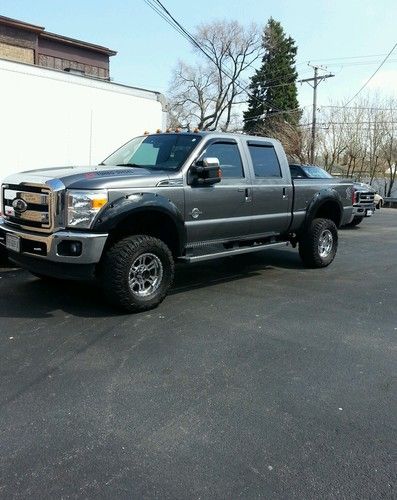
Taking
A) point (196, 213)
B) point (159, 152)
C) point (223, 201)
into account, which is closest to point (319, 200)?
point (223, 201)


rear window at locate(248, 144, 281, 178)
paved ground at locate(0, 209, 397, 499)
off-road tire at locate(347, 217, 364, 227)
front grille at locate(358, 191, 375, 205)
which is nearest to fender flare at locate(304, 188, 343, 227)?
rear window at locate(248, 144, 281, 178)

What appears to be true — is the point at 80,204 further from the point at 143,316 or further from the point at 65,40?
the point at 65,40

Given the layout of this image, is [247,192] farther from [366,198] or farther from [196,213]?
[366,198]

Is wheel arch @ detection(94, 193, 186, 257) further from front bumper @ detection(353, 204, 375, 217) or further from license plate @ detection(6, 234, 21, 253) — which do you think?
front bumper @ detection(353, 204, 375, 217)

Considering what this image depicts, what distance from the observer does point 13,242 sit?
18.8 feet

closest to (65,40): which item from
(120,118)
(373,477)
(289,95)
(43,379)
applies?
(120,118)

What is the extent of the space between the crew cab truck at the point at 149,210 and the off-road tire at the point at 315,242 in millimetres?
547

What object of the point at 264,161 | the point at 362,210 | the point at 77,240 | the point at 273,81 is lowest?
the point at 362,210

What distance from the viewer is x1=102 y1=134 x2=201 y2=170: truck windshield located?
634 cm

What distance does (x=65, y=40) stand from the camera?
24.4 m

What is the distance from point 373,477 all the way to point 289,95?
50.8 metres

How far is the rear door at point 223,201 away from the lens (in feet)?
20.5

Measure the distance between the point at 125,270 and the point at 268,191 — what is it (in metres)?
2.85

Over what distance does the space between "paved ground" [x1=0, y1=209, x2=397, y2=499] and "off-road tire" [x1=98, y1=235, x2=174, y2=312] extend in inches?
8.4
